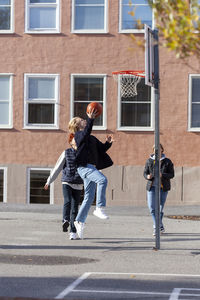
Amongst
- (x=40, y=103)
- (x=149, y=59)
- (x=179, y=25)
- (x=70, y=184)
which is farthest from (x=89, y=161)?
(x=40, y=103)

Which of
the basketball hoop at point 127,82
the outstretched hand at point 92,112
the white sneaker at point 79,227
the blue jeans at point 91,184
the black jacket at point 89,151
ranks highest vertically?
the basketball hoop at point 127,82

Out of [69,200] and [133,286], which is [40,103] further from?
[133,286]

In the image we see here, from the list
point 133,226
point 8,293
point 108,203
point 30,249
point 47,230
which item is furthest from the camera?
point 108,203

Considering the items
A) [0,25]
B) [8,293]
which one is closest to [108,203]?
[0,25]

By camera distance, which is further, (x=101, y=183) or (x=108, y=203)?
(x=108, y=203)

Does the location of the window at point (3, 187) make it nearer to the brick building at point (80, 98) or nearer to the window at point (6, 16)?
the brick building at point (80, 98)

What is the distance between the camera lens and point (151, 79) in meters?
12.2

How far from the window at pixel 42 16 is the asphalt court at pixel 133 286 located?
16926 millimetres

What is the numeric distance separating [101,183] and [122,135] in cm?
1273

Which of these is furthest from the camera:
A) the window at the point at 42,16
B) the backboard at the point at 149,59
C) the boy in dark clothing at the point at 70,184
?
the window at the point at 42,16

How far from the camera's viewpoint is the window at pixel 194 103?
1003 inches

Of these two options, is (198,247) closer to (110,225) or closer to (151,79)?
(151,79)

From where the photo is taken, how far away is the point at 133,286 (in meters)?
9.05

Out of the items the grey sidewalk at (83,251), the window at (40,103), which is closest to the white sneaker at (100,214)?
the grey sidewalk at (83,251)
